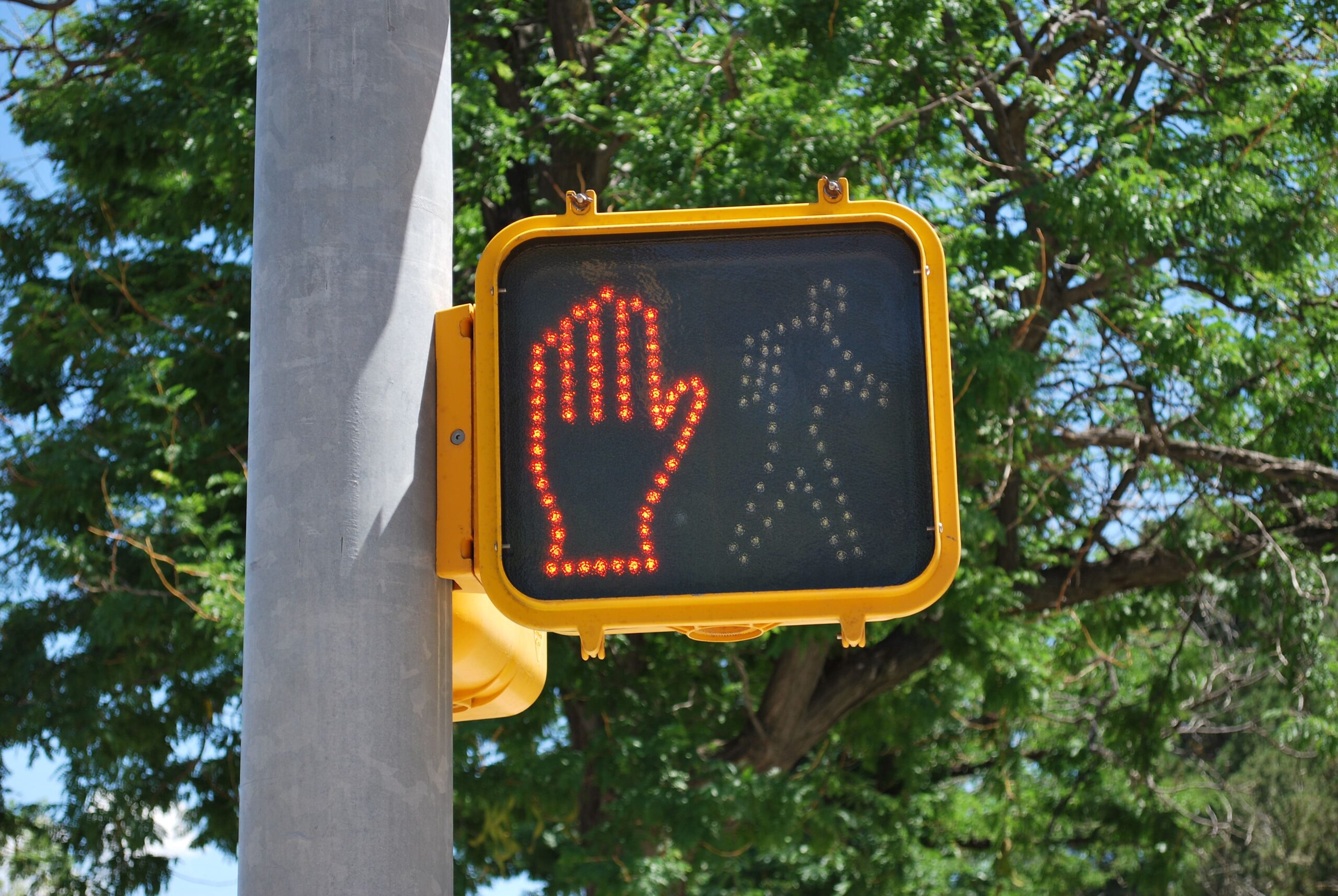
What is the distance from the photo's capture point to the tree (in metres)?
9.53

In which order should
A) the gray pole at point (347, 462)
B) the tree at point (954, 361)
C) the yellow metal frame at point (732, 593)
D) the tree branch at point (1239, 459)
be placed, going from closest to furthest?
the gray pole at point (347, 462) → the yellow metal frame at point (732, 593) → the tree at point (954, 361) → the tree branch at point (1239, 459)

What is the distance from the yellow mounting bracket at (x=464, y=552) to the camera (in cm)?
223

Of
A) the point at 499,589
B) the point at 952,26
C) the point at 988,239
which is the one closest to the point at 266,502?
the point at 499,589

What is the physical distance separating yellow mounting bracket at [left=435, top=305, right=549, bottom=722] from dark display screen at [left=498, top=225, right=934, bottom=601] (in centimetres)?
7

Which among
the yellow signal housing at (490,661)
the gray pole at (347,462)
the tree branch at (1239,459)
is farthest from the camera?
the tree branch at (1239,459)

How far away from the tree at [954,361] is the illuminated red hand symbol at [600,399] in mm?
6811

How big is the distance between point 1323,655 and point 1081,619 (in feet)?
6.05

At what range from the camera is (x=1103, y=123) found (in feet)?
32.1

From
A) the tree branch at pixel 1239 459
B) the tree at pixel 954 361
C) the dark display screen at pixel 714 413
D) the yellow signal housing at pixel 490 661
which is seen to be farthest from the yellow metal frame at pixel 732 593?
the tree branch at pixel 1239 459

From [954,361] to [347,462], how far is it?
731 cm

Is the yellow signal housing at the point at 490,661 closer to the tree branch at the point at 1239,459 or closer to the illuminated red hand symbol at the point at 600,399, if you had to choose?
the illuminated red hand symbol at the point at 600,399

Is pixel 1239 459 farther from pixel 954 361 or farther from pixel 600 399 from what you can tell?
pixel 600 399

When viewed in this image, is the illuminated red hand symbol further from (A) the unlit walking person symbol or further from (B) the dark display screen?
(A) the unlit walking person symbol

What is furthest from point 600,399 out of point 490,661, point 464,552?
point 490,661
